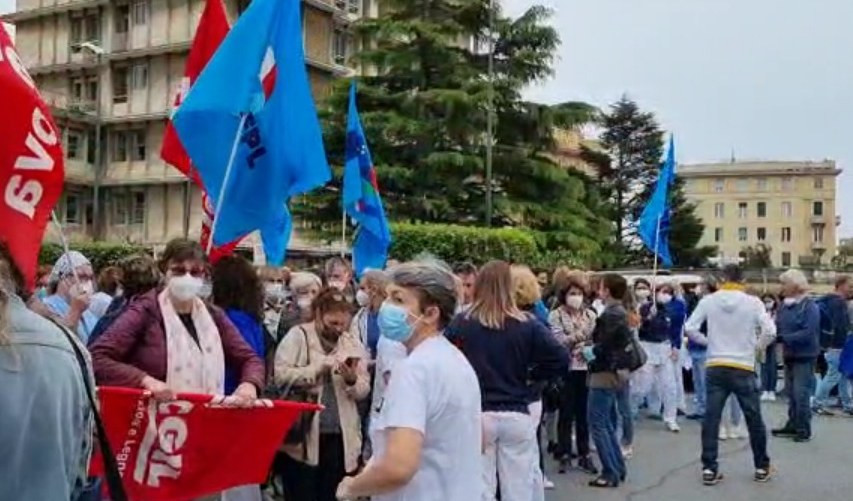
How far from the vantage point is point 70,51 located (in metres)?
50.8

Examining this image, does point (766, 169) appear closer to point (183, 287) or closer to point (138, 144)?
point (138, 144)

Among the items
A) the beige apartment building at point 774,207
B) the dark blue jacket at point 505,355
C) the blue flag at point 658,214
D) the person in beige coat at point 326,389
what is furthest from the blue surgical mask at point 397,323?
the beige apartment building at point 774,207

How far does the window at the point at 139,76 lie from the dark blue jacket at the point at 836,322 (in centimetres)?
3993

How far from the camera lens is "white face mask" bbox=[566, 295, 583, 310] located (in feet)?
31.7

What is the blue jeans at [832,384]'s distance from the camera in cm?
1470

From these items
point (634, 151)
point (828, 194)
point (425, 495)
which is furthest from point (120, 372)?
point (828, 194)

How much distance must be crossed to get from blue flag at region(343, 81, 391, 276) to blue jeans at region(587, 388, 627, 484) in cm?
284

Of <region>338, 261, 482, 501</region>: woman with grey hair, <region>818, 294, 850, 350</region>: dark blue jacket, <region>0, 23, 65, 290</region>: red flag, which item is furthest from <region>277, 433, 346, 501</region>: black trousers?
<region>818, 294, 850, 350</region>: dark blue jacket

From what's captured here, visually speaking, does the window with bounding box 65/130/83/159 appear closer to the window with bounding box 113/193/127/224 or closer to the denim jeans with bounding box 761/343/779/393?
the window with bounding box 113/193/127/224

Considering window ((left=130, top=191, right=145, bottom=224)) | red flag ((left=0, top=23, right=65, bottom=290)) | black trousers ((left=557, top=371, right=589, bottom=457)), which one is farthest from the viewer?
window ((left=130, top=191, right=145, bottom=224))

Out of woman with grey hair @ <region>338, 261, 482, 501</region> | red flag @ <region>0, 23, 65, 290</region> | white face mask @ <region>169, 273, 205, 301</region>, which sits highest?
Answer: red flag @ <region>0, 23, 65, 290</region>

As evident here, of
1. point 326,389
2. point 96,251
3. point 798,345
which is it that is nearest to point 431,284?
point 326,389

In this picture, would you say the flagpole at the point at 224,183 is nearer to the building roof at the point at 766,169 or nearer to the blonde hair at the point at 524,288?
Answer: the blonde hair at the point at 524,288

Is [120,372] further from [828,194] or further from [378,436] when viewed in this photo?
[828,194]
